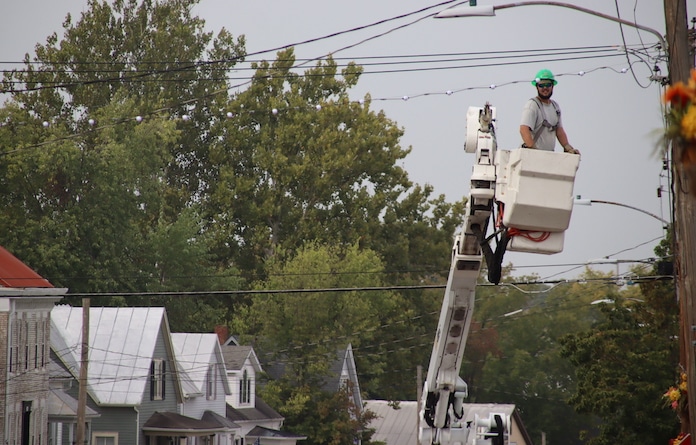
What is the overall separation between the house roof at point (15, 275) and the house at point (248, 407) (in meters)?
13.3

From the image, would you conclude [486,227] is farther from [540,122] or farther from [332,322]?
[332,322]

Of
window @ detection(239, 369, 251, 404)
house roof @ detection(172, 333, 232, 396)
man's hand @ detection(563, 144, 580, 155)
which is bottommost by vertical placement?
Result: window @ detection(239, 369, 251, 404)

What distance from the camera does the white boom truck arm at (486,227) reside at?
1197 centimetres

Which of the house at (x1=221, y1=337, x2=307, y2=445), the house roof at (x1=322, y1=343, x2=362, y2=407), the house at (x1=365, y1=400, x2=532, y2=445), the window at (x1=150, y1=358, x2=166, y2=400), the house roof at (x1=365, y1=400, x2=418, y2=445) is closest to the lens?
the window at (x1=150, y1=358, x2=166, y2=400)

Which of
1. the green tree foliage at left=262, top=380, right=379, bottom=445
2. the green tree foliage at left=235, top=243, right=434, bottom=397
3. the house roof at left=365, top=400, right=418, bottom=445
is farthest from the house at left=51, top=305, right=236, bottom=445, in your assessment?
the house roof at left=365, top=400, right=418, bottom=445

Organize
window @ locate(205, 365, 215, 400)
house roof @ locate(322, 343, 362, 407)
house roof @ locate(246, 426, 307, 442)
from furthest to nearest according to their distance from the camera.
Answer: house roof @ locate(322, 343, 362, 407), house roof @ locate(246, 426, 307, 442), window @ locate(205, 365, 215, 400)

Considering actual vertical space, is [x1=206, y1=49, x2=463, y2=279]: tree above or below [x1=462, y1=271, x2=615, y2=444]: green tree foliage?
above

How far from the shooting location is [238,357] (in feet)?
183

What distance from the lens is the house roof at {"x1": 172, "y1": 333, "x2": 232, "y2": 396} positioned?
52.2 metres

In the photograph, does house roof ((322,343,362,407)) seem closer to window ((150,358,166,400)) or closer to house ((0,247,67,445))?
window ((150,358,166,400))

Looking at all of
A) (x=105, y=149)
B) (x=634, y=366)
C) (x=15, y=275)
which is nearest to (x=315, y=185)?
(x=105, y=149)

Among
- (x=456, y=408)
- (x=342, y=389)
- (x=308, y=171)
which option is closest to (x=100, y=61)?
(x=308, y=171)

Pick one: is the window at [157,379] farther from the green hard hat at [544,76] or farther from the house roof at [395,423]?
the green hard hat at [544,76]

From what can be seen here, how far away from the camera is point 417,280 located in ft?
249
